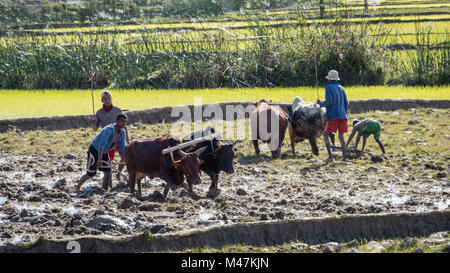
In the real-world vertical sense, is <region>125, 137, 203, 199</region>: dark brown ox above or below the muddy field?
above

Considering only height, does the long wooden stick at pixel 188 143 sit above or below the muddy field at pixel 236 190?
above

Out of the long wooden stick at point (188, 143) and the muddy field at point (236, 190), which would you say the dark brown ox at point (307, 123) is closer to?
the muddy field at point (236, 190)

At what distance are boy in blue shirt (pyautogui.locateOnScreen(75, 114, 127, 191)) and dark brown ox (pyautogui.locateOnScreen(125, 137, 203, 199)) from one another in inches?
10.1

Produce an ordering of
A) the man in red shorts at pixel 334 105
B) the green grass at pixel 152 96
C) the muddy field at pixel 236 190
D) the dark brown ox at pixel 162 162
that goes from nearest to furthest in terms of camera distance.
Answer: the muddy field at pixel 236 190 < the dark brown ox at pixel 162 162 < the man in red shorts at pixel 334 105 < the green grass at pixel 152 96

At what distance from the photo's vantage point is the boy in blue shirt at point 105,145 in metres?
9.67

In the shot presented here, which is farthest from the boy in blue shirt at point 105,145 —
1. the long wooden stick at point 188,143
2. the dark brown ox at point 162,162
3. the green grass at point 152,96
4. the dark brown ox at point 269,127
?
the green grass at point 152,96

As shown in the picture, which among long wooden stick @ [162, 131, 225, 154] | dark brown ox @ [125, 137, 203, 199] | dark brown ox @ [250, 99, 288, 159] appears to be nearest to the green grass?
dark brown ox @ [250, 99, 288, 159]

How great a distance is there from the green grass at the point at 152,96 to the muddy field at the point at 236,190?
9.20 ft

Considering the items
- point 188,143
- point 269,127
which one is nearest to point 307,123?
point 269,127

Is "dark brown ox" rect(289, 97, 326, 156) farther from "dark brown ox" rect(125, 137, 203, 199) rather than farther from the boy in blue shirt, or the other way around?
the boy in blue shirt

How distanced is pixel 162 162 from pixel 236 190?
1.14 meters

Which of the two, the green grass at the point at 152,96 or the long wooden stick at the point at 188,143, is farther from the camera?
the green grass at the point at 152,96

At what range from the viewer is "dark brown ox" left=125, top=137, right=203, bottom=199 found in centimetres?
927
